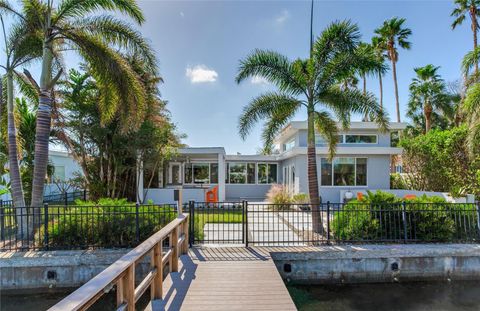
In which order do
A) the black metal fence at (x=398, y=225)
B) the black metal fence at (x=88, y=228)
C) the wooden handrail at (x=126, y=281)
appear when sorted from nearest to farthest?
the wooden handrail at (x=126, y=281) → the black metal fence at (x=88, y=228) → the black metal fence at (x=398, y=225)

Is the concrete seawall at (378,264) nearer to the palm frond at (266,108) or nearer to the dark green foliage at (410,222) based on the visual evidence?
the dark green foliage at (410,222)

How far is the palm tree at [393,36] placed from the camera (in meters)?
22.4

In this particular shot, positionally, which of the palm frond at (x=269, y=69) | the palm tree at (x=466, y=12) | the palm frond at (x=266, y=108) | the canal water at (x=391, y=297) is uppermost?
the palm tree at (x=466, y=12)

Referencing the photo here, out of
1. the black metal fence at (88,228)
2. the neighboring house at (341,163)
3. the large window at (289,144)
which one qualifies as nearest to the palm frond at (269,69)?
the black metal fence at (88,228)

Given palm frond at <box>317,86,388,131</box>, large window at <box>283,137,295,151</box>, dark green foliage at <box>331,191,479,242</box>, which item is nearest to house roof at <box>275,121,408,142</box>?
large window at <box>283,137,295,151</box>

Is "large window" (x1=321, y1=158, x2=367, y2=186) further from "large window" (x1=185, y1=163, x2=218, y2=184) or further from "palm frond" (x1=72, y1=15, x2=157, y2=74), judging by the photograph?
"palm frond" (x1=72, y1=15, x2=157, y2=74)

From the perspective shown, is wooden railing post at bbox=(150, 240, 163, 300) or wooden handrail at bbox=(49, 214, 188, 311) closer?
wooden handrail at bbox=(49, 214, 188, 311)

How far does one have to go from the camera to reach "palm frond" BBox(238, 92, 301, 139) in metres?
8.65

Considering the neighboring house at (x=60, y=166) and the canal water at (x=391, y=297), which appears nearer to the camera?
the canal water at (x=391, y=297)

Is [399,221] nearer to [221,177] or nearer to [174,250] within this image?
[174,250]

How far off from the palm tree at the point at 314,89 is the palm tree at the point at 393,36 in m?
18.5

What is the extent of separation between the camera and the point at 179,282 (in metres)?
4.67

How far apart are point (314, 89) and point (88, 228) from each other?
24.1ft

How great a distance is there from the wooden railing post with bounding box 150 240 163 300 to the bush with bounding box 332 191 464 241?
15.8 feet
